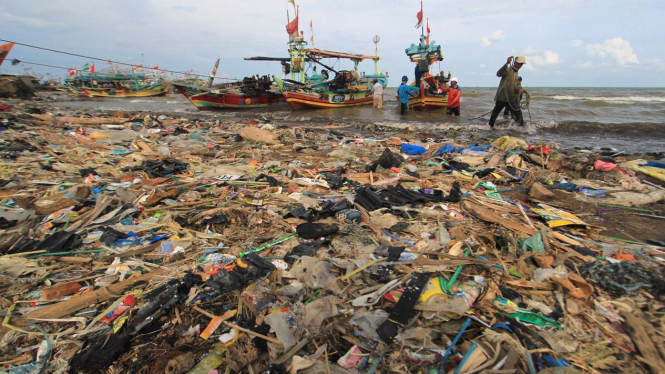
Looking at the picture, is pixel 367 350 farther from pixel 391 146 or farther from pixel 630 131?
pixel 630 131

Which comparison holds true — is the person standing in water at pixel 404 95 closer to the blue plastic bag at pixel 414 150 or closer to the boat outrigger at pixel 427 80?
the boat outrigger at pixel 427 80

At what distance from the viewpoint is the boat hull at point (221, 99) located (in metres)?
18.8

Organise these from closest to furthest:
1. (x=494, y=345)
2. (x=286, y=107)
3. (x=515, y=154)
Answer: (x=494, y=345), (x=515, y=154), (x=286, y=107)

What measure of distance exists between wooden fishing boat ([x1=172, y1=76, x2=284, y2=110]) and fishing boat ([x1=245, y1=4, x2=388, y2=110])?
171 centimetres

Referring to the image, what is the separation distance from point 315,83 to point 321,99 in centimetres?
221

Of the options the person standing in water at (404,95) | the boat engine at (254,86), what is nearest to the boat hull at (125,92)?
the boat engine at (254,86)

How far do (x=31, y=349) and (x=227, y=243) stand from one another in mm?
1550

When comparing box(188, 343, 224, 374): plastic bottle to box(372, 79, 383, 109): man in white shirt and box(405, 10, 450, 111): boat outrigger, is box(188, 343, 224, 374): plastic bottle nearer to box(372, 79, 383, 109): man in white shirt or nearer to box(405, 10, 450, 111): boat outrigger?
box(405, 10, 450, 111): boat outrigger

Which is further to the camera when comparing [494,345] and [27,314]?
[27,314]

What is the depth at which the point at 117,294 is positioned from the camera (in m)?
2.37

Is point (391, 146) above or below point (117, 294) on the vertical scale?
above

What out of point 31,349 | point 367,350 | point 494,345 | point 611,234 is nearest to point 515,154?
point 611,234

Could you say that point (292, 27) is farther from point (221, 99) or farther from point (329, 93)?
point (221, 99)

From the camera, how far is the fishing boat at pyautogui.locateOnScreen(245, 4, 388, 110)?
18375 mm
